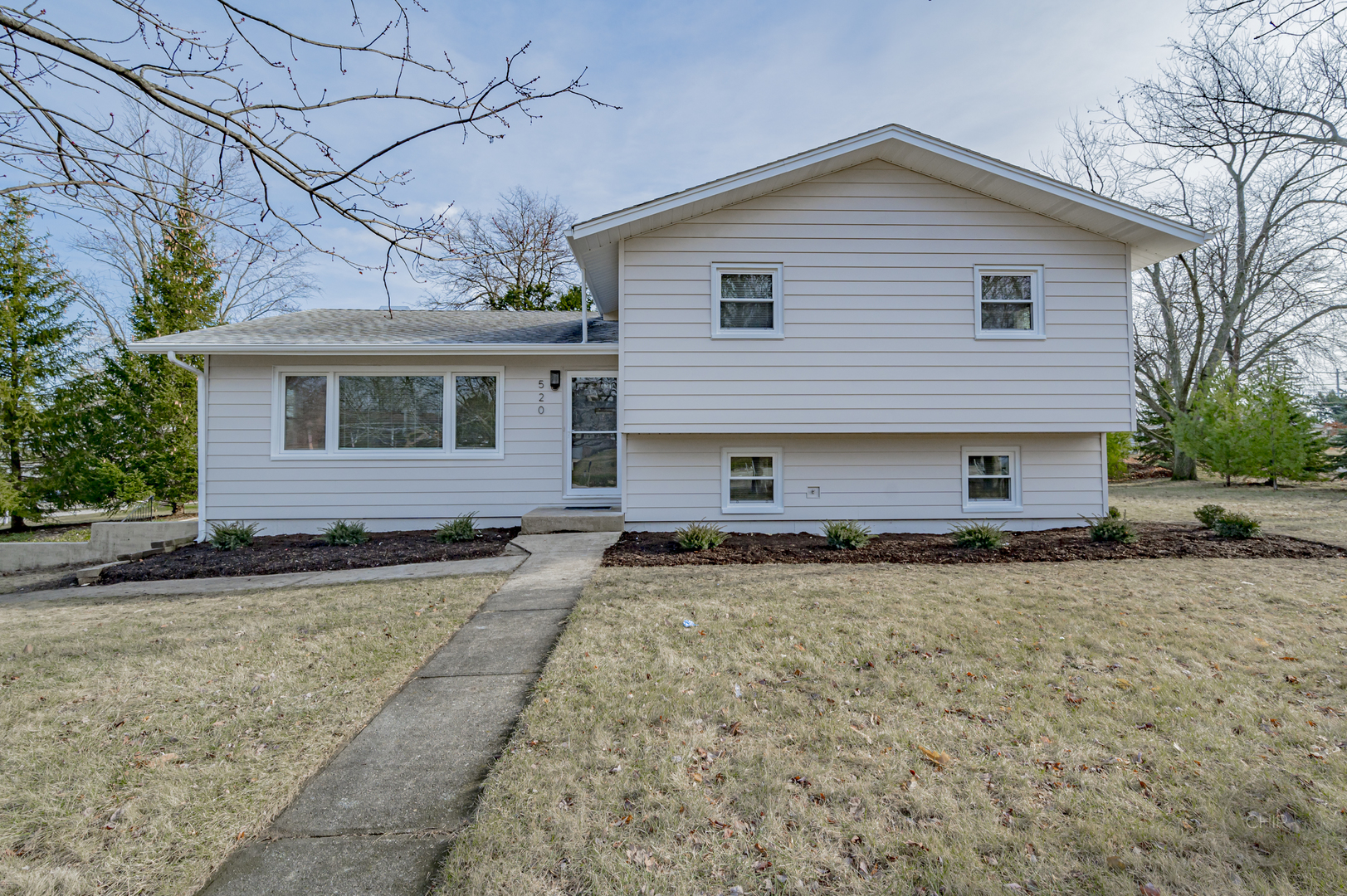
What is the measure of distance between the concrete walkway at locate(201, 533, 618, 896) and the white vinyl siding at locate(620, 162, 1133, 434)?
4954mm

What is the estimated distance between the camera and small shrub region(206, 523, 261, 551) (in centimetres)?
885

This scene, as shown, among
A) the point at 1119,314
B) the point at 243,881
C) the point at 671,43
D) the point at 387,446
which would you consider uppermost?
the point at 671,43

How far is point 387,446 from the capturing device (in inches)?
391

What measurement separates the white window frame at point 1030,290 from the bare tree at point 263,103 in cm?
722

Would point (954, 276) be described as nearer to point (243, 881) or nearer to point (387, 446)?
point (387, 446)

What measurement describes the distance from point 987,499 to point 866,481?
73.5 inches

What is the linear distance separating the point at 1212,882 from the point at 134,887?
3.58m

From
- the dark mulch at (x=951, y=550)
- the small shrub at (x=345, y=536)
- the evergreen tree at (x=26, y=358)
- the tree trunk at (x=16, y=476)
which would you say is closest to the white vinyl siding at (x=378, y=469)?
the small shrub at (x=345, y=536)

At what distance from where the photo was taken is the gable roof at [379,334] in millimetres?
9195

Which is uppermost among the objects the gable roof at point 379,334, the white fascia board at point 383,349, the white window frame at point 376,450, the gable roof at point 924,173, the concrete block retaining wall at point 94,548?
the gable roof at point 924,173

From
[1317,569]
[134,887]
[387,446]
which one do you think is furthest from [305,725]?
[1317,569]

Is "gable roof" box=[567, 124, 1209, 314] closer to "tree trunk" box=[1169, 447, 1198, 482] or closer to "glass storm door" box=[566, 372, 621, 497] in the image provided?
"glass storm door" box=[566, 372, 621, 497]

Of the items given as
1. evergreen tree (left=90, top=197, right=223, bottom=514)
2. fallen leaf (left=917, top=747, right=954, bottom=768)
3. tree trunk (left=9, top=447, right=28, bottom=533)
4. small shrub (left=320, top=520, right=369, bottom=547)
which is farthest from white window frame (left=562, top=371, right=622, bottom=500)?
tree trunk (left=9, top=447, right=28, bottom=533)

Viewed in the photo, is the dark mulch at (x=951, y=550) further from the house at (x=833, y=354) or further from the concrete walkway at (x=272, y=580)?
the concrete walkway at (x=272, y=580)
